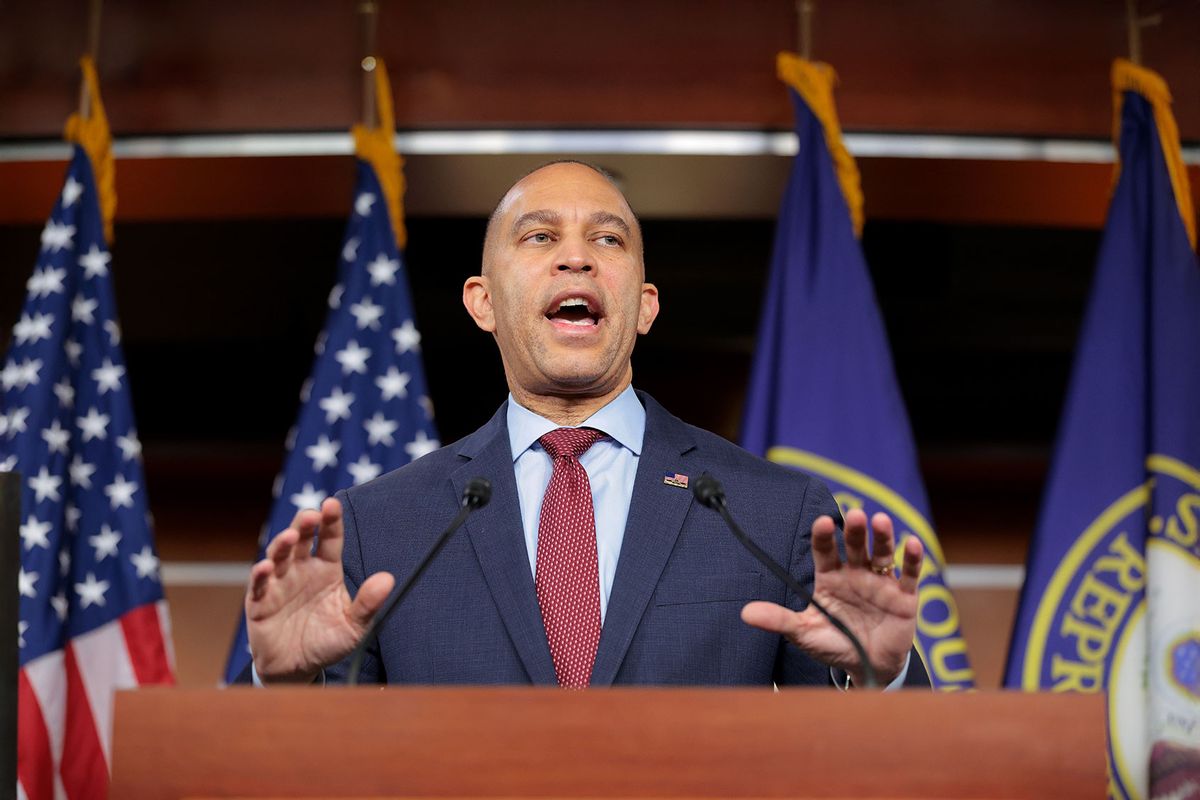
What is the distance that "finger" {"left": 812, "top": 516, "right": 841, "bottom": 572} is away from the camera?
133 centimetres

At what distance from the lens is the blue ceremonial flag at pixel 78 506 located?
314 cm

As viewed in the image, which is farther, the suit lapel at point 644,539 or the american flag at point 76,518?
the american flag at point 76,518

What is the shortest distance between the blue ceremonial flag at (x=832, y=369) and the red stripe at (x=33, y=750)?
6.43 ft

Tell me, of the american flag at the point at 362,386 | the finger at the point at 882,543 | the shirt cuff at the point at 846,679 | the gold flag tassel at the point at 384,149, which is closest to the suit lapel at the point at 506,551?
the shirt cuff at the point at 846,679

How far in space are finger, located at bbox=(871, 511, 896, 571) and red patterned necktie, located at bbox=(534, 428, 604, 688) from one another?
1.46 ft

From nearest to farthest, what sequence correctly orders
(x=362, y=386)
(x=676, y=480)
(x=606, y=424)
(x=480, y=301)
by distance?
(x=676, y=480), (x=606, y=424), (x=480, y=301), (x=362, y=386)

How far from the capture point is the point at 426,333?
15.2 ft

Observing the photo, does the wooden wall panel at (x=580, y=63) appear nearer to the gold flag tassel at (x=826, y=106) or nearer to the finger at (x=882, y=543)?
the gold flag tassel at (x=826, y=106)

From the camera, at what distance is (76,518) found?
329 cm

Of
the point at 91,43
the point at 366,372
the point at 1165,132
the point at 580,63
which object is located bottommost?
the point at 366,372

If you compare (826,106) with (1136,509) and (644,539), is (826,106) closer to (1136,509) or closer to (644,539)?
(1136,509)

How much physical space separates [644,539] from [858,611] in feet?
1.27

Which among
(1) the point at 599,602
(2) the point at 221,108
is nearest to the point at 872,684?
(1) the point at 599,602

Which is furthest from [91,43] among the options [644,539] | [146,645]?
[644,539]
